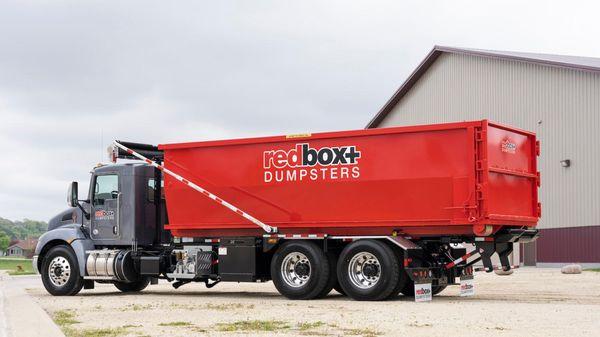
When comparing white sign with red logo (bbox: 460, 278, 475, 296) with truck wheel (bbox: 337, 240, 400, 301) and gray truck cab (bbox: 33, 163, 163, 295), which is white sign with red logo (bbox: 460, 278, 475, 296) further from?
gray truck cab (bbox: 33, 163, 163, 295)

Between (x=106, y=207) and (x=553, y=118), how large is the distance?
24321 mm

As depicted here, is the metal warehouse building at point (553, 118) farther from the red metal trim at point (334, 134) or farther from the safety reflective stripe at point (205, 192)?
the safety reflective stripe at point (205, 192)

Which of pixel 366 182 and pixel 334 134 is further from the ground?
pixel 334 134

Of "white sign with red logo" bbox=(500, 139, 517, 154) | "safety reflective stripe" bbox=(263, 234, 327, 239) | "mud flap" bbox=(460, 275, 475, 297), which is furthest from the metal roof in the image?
"safety reflective stripe" bbox=(263, 234, 327, 239)

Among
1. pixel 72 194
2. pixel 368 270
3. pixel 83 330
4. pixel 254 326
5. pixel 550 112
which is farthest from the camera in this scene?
pixel 550 112

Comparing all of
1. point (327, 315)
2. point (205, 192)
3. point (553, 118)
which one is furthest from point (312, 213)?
point (553, 118)

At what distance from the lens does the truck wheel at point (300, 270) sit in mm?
17125

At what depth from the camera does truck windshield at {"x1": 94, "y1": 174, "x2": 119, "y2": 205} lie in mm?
20328

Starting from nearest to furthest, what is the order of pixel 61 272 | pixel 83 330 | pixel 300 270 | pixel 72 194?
1. pixel 83 330
2. pixel 300 270
3. pixel 72 194
4. pixel 61 272

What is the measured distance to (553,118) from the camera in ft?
127

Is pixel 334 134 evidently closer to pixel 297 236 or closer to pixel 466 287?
pixel 297 236

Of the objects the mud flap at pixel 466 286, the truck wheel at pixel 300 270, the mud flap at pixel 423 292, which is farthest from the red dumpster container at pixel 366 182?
the mud flap at pixel 466 286

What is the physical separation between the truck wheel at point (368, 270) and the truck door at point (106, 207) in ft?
20.0

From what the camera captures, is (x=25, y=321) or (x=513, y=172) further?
(x=513, y=172)
